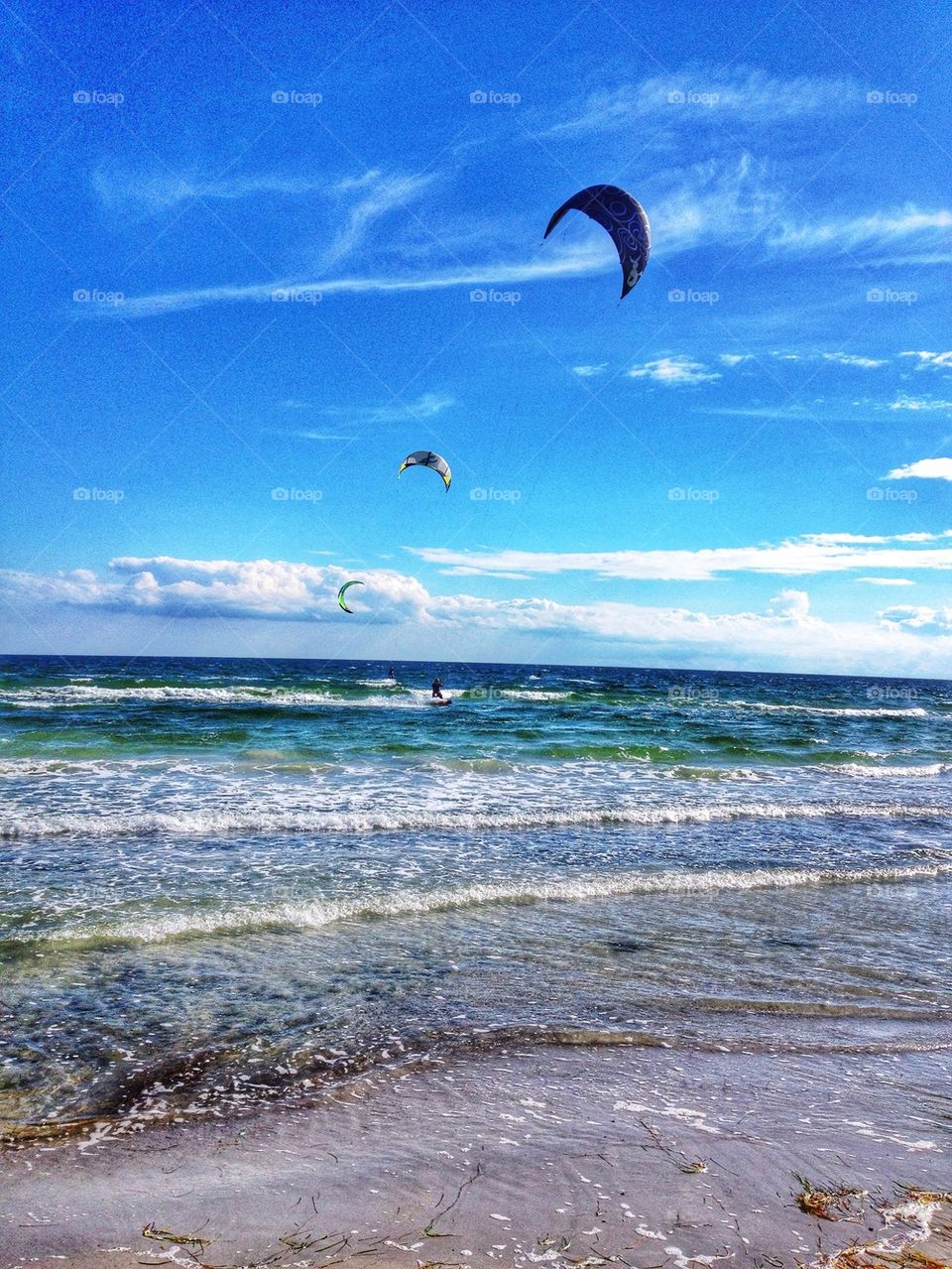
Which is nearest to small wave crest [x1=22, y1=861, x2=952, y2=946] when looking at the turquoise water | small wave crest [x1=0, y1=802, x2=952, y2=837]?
the turquoise water

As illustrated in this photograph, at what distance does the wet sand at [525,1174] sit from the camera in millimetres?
2791

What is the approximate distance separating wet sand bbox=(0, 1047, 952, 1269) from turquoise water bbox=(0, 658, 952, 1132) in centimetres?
38

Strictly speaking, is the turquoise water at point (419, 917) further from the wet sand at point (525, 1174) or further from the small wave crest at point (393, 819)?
the wet sand at point (525, 1174)

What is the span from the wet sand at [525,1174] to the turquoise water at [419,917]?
375 mm

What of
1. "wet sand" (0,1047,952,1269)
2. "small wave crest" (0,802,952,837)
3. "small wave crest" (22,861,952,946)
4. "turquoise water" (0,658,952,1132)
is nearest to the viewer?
"wet sand" (0,1047,952,1269)

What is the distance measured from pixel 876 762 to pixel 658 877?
14.9 meters

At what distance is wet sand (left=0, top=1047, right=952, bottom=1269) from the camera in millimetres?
2791

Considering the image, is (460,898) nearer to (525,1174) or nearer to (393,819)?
(393,819)

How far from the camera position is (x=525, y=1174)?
130 inches

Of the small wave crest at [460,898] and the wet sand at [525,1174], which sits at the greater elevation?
the wet sand at [525,1174]

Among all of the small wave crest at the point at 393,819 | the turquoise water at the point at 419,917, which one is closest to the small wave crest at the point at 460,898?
the turquoise water at the point at 419,917

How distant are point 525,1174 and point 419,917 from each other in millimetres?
3842

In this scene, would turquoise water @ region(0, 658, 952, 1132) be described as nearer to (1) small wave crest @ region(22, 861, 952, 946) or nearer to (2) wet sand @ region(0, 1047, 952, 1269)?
(1) small wave crest @ region(22, 861, 952, 946)

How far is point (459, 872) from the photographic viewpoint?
336 inches
